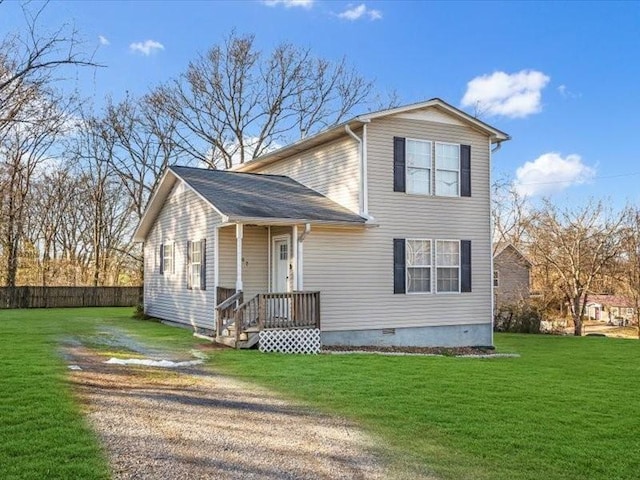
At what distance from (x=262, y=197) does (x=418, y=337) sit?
525 cm

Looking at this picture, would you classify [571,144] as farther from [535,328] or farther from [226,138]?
[226,138]

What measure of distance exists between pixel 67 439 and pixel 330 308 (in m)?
8.53

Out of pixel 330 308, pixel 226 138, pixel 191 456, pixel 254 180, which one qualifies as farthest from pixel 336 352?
pixel 226 138

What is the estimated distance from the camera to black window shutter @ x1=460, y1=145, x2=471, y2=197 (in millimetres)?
14836

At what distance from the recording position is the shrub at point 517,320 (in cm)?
2309

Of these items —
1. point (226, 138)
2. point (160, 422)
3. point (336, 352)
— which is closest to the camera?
point (160, 422)

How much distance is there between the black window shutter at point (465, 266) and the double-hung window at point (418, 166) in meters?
1.77

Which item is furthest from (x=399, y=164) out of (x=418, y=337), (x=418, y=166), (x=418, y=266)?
(x=418, y=337)

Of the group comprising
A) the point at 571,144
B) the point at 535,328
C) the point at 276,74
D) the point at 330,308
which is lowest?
the point at 535,328

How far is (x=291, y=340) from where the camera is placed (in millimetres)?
12062

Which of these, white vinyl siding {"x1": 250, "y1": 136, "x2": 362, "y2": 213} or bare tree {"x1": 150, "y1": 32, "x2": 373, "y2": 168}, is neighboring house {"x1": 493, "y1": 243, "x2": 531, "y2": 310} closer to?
bare tree {"x1": 150, "y1": 32, "x2": 373, "y2": 168}

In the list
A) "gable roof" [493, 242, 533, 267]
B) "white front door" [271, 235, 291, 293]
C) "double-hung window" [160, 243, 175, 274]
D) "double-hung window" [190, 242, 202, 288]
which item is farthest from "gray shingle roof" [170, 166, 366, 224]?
"gable roof" [493, 242, 533, 267]

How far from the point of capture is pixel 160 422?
5.89 m

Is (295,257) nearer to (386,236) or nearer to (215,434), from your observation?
(386,236)
